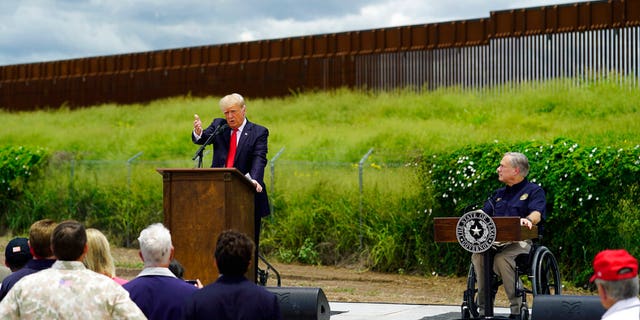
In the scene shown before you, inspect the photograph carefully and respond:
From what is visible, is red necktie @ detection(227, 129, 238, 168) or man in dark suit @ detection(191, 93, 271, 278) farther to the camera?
red necktie @ detection(227, 129, 238, 168)

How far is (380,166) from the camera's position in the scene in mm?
16609

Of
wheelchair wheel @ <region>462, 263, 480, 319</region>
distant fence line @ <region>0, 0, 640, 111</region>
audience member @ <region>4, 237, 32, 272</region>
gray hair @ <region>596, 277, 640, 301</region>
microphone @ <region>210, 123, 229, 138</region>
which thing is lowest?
wheelchair wheel @ <region>462, 263, 480, 319</region>

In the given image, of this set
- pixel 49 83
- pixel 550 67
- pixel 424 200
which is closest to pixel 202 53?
pixel 49 83

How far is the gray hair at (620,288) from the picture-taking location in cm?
387

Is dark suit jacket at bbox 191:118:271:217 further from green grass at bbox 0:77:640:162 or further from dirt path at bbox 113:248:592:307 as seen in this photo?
green grass at bbox 0:77:640:162

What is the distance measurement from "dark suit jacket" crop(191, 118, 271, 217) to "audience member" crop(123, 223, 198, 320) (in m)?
3.17

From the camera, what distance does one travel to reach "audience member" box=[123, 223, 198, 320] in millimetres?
4865

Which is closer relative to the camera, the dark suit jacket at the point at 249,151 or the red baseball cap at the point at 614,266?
the red baseball cap at the point at 614,266

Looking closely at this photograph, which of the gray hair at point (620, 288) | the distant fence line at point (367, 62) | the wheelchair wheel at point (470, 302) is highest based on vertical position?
the distant fence line at point (367, 62)

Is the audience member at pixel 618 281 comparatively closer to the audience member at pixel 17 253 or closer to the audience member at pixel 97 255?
the audience member at pixel 97 255

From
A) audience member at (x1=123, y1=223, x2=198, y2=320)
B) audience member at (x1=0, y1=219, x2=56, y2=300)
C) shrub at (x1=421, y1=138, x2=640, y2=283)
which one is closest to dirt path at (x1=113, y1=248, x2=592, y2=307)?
shrub at (x1=421, y1=138, x2=640, y2=283)

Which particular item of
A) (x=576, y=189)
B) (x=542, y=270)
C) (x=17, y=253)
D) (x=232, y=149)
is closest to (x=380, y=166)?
(x=576, y=189)

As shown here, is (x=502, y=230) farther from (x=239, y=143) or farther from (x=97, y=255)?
(x=97, y=255)

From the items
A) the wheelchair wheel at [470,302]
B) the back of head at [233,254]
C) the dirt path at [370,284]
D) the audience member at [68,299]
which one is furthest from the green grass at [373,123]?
the audience member at [68,299]
